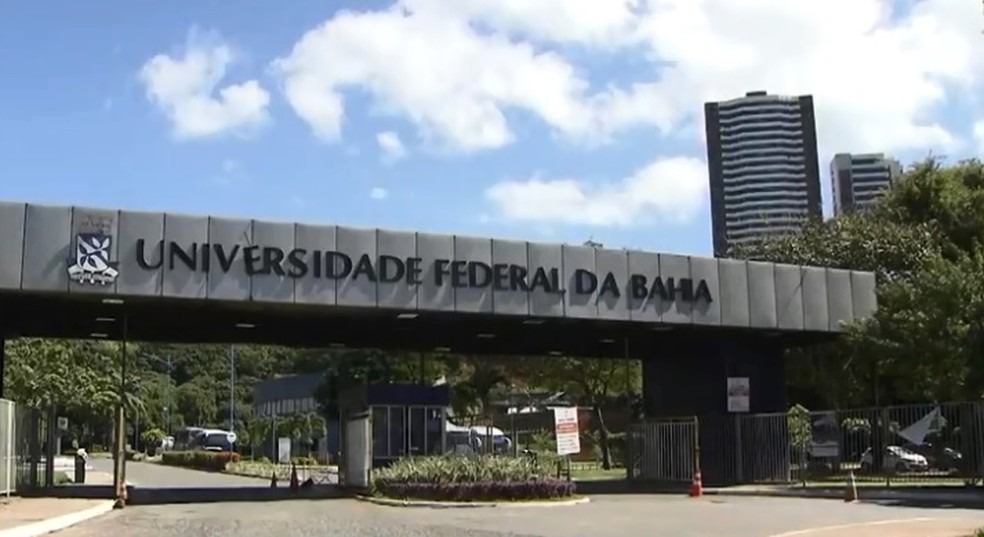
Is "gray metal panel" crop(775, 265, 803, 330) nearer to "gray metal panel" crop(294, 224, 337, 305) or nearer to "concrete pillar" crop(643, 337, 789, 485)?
"concrete pillar" crop(643, 337, 789, 485)

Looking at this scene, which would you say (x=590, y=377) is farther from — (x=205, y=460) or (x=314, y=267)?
(x=314, y=267)

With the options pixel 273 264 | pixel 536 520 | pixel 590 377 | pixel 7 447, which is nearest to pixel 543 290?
pixel 273 264

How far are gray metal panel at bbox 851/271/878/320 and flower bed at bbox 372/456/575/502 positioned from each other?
1272 cm

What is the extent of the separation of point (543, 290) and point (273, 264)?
293 inches

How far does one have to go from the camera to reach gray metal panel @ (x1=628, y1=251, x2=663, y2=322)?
112 ft

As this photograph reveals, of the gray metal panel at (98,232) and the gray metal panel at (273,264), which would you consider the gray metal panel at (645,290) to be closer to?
the gray metal panel at (273,264)

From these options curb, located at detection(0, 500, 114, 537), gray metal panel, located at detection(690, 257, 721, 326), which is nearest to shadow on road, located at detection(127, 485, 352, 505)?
curb, located at detection(0, 500, 114, 537)

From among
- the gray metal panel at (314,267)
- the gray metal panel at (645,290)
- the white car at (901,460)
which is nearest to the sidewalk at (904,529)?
the white car at (901,460)

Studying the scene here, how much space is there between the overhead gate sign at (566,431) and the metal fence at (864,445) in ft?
23.2

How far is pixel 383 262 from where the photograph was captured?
30938 millimetres

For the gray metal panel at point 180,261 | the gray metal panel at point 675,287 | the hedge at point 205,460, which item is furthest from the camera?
the hedge at point 205,460

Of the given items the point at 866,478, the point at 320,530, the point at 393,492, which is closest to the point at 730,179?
the point at 866,478

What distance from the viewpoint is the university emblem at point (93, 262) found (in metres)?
28.0

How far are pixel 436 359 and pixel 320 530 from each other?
166ft
